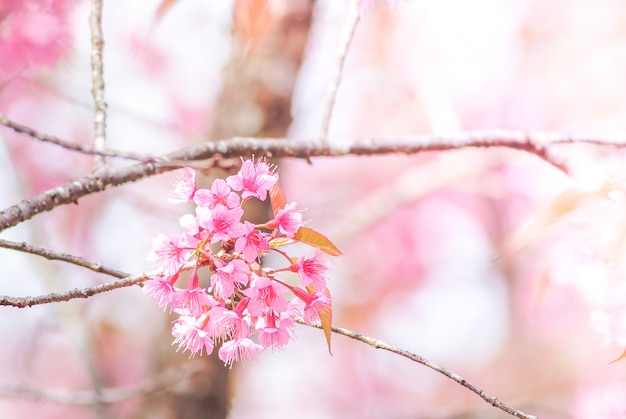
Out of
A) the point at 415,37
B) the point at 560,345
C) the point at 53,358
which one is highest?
the point at 415,37

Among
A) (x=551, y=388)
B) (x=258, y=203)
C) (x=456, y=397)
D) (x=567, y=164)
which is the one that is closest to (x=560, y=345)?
(x=551, y=388)

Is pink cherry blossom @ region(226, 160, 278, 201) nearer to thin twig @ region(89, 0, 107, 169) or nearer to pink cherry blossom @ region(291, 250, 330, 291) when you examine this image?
pink cherry blossom @ region(291, 250, 330, 291)

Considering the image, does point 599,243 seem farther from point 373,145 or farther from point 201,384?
point 201,384

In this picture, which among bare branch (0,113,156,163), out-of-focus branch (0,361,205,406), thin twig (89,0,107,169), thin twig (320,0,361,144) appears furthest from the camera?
out-of-focus branch (0,361,205,406)

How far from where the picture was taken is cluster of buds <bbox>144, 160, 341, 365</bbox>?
2.61 feet

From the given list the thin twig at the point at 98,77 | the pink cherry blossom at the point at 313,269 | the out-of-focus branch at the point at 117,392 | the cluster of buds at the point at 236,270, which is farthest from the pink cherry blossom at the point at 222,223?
the out-of-focus branch at the point at 117,392

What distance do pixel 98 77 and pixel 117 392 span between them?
111 cm

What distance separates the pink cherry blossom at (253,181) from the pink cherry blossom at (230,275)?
0.33 ft

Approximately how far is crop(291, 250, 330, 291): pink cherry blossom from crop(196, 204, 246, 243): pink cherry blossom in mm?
105

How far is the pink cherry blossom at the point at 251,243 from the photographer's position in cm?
79

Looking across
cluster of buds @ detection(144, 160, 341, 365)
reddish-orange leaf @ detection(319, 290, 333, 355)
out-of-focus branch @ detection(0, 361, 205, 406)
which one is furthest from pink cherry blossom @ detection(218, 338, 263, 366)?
out-of-focus branch @ detection(0, 361, 205, 406)

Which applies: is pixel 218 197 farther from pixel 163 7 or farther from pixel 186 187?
pixel 163 7

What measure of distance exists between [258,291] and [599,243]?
2.91ft

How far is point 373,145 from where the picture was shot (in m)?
1.20
